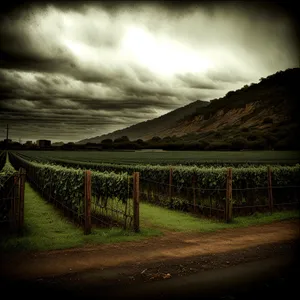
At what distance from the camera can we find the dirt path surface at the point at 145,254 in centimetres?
689

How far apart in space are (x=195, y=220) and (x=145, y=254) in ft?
17.4

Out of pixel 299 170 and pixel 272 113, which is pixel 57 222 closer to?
pixel 299 170

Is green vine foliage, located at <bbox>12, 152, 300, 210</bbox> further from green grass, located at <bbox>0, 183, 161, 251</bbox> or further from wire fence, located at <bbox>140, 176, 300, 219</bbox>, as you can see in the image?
green grass, located at <bbox>0, 183, 161, 251</bbox>

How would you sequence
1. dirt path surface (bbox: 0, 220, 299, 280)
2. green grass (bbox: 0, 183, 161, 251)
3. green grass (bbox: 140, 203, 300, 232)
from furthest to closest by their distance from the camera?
1. green grass (bbox: 140, 203, 300, 232)
2. green grass (bbox: 0, 183, 161, 251)
3. dirt path surface (bbox: 0, 220, 299, 280)

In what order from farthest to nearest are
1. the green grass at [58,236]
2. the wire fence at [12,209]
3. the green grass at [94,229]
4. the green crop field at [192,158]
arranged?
the green crop field at [192,158], the wire fence at [12,209], the green grass at [94,229], the green grass at [58,236]

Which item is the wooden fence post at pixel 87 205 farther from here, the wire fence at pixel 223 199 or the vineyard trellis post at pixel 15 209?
the wire fence at pixel 223 199

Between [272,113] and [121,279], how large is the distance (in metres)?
172

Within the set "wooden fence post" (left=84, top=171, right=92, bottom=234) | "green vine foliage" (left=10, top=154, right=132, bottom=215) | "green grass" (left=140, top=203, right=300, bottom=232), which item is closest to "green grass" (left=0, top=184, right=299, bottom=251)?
"green grass" (left=140, top=203, right=300, bottom=232)

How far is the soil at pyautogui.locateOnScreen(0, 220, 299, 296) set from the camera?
6.19m

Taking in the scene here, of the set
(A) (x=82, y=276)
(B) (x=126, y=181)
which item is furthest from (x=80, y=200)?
(A) (x=82, y=276)

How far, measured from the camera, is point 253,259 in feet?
24.8

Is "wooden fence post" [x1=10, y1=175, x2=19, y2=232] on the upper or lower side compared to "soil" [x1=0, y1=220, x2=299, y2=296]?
upper

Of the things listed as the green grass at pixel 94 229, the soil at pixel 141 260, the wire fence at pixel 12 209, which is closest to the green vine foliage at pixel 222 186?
the green grass at pixel 94 229

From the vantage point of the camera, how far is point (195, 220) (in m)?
13.0
